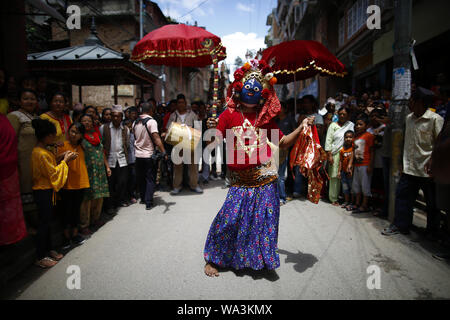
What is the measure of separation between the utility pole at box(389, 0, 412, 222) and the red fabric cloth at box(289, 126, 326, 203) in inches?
81.7

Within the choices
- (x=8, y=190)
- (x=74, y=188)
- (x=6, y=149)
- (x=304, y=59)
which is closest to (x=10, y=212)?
(x=8, y=190)

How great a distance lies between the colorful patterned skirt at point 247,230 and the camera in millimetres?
2859

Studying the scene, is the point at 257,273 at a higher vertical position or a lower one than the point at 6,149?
lower

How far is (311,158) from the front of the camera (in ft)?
9.40

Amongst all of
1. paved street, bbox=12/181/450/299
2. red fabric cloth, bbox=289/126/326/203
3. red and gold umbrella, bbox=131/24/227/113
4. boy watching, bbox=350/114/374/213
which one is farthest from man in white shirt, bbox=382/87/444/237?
red and gold umbrella, bbox=131/24/227/113

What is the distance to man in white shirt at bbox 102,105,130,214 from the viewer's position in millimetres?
5082

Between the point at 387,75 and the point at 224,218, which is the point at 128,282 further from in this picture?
the point at 387,75

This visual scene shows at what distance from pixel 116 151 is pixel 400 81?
499 cm

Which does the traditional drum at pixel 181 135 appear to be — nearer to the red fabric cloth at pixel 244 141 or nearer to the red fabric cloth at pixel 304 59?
the red fabric cloth at pixel 304 59

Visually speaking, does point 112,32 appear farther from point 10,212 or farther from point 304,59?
point 10,212

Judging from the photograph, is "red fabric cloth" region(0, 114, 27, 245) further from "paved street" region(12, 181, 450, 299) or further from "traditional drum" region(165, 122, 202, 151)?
"traditional drum" region(165, 122, 202, 151)

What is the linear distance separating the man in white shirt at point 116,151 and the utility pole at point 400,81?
187 inches

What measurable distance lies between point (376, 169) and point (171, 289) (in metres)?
4.50

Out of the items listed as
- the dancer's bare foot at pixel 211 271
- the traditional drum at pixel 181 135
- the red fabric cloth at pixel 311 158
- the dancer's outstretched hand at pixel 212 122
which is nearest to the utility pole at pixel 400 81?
the red fabric cloth at pixel 311 158
